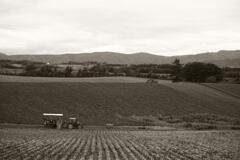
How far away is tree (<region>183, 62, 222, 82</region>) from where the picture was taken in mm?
115750

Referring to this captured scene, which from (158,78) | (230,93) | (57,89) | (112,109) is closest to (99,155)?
(112,109)

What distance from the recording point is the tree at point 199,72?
115750mm

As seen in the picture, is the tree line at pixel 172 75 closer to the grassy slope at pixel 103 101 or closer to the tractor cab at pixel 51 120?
the grassy slope at pixel 103 101

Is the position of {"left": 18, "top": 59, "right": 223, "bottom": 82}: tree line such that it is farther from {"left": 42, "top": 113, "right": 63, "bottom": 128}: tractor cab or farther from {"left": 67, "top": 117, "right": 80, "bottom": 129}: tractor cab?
{"left": 67, "top": 117, "right": 80, "bottom": 129}: tractor cab

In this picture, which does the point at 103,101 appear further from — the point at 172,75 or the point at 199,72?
the point at 172,75

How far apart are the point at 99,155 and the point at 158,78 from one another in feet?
307

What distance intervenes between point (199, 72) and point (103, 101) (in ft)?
175

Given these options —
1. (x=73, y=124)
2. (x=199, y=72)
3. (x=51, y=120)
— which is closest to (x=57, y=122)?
(x=51, y=120)

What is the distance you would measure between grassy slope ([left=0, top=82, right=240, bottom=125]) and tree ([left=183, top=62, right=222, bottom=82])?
28.1m

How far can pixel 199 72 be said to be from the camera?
116438mm

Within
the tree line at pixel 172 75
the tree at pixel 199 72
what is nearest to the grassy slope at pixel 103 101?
the tree line at pixel 172 75

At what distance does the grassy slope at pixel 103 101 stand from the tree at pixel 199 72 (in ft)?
92.2

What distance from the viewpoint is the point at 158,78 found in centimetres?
11544

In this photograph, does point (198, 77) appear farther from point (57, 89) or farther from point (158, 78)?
point (57, 89)
